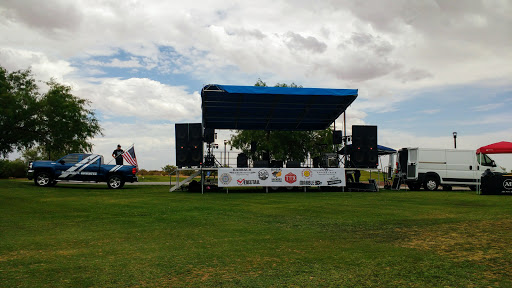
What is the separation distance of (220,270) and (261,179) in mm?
14256

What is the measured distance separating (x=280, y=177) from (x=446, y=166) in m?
9.67

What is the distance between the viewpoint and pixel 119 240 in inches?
262

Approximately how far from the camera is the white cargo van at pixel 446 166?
→ 21656mm

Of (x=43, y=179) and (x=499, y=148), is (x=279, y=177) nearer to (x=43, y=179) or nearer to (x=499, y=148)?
(x=499, y=148)

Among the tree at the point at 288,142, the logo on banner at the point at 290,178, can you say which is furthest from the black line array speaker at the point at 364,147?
the tree at the point at 288,142

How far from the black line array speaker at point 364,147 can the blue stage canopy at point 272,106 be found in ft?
5.57

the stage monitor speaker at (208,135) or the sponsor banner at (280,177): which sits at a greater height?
the stage monitor speaker at (208,135)

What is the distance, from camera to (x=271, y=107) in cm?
2231

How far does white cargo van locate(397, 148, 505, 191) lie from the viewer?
21.7 metres

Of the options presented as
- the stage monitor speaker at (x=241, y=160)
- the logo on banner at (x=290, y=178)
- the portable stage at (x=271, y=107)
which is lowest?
the logo on banner at (x=290, y=178)

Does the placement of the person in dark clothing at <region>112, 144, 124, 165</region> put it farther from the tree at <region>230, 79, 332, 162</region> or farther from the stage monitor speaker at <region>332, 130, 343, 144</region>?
the tree at <region>230, 79, 332, 162</region>

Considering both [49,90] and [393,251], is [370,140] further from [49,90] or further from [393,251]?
[49,90]

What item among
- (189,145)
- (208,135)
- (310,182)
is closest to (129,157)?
(189,145)

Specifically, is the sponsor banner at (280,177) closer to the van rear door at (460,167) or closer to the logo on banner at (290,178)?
the logo on banner at (290,178)
